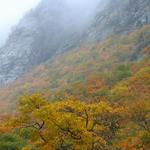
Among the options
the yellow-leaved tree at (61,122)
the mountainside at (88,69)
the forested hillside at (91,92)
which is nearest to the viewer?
the yellow-leaved tree at (61,122)

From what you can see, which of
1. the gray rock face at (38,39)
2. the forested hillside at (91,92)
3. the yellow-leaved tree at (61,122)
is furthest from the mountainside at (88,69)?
the yellow-leaved tree at (61,122)

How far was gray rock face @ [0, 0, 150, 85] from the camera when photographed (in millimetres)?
117181

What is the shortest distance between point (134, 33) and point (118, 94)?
167 feet

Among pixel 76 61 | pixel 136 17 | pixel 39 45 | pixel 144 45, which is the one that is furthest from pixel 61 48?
pixel 144 45

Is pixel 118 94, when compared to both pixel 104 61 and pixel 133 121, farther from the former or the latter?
pixel 104 61

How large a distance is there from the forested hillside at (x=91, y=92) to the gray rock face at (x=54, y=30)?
44cm

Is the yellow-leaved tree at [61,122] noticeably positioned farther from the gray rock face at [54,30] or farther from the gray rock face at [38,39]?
the gray rock face at [38,39]

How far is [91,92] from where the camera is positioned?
219 ft

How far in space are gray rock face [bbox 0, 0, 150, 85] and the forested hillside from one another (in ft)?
1.45

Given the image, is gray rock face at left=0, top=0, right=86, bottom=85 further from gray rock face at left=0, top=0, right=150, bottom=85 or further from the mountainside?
the mountainside

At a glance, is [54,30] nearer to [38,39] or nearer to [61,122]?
[38,39]

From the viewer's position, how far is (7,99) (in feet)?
367

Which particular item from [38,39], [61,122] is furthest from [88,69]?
[61,122]

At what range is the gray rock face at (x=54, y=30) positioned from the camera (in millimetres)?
117181
